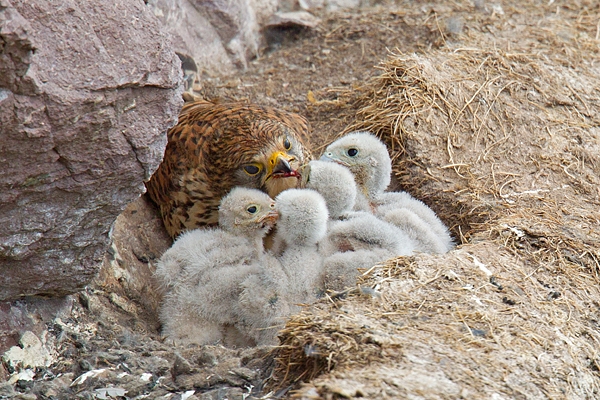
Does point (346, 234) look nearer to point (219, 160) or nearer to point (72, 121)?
point (219, 160)

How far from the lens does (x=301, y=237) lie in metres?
4.43

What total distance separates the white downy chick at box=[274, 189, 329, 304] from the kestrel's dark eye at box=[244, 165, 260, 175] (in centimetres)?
41

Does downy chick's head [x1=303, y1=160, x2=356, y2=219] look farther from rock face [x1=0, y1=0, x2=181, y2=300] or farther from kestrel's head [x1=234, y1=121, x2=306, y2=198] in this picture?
rock face [x1=0, y1=0, x2=181, y2=300]

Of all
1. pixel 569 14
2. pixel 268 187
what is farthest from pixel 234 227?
pixel 569 14

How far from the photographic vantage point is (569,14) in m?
7.49

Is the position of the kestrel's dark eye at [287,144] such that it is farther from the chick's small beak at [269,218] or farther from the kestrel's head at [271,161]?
the chick's small beak at [269,218]

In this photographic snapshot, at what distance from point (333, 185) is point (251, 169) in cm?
53

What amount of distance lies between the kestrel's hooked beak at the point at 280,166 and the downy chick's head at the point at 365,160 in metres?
0.49

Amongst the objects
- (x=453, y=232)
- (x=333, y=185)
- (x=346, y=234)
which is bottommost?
(x=453, y=232)

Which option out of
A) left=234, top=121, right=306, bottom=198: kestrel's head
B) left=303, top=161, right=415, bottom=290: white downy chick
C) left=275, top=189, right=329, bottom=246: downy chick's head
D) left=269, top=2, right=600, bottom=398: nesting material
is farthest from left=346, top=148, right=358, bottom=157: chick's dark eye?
left=275, top=189, right=329, bottom=246: downy chick's head

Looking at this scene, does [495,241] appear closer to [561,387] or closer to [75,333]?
[561,387]

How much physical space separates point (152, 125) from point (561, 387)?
7.04ft

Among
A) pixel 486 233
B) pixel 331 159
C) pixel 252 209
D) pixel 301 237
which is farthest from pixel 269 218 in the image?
A: pixel 486 233

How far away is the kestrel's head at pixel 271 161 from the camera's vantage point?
482cm
